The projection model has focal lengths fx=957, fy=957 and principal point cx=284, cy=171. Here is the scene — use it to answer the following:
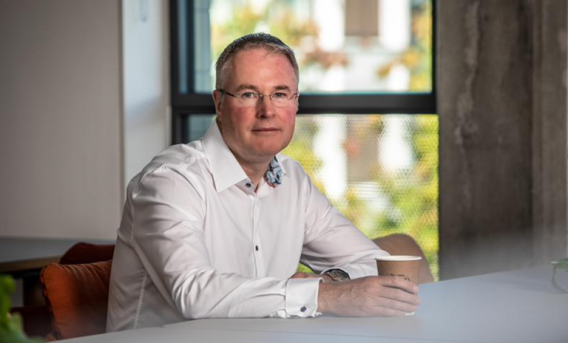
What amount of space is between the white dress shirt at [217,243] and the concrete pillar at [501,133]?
4.00ft

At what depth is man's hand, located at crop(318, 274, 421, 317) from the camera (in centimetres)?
193

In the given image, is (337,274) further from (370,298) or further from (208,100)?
(208,100)

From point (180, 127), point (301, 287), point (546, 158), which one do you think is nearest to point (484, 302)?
point (301, 287)

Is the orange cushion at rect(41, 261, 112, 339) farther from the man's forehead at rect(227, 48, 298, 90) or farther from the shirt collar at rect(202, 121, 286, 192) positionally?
the man's forehead at rect(227, 48, 298, 90)

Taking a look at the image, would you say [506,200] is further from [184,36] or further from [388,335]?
[388,335]

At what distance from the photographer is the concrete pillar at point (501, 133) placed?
3.63m

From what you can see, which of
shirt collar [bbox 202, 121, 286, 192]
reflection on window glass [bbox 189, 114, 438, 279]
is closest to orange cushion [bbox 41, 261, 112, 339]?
shirt collar [bbox 202, 121, 286, 192]

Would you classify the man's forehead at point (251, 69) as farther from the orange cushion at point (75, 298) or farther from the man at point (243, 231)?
the orange cushion at point (75, 298)

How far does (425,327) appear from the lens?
184 centimetres

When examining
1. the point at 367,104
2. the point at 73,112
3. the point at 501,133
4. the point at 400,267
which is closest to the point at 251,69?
the point at 400,267

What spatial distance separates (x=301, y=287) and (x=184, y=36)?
9.51ft

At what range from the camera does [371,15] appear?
4.32 m

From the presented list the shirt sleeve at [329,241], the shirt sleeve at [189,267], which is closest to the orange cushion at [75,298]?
the shirt sleeve at [189,267]

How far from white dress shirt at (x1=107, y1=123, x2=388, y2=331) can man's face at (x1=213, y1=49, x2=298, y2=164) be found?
6cm
